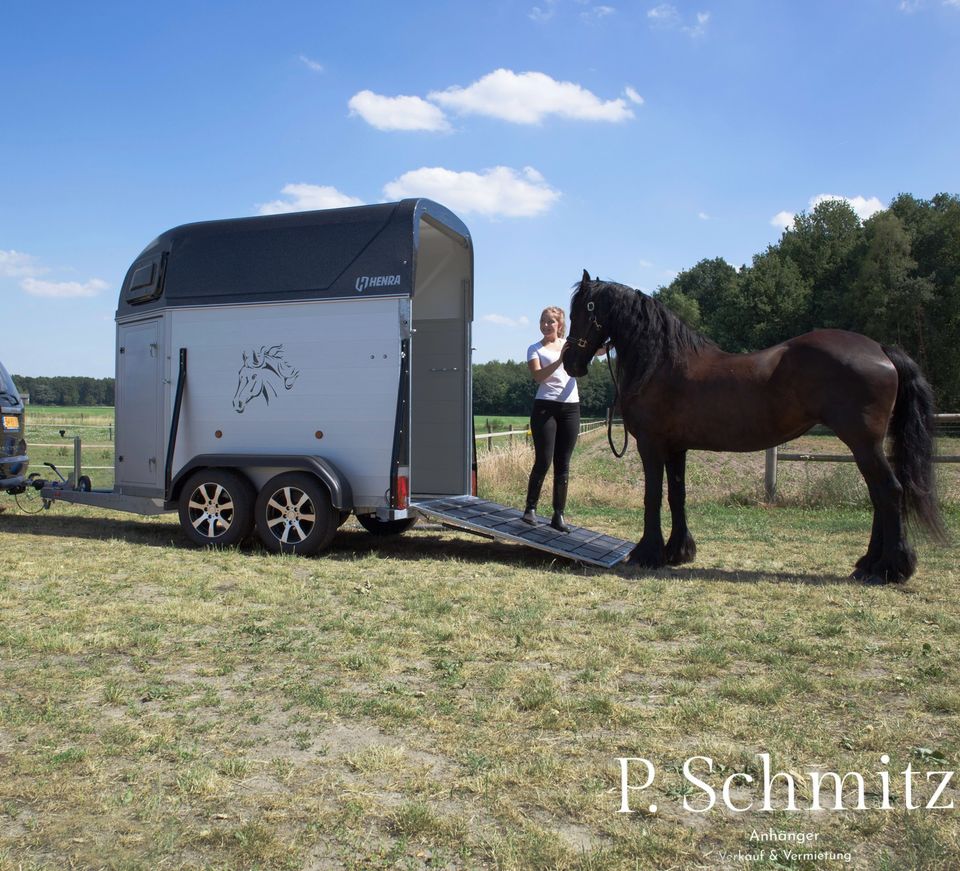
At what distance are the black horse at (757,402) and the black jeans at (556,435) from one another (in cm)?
49

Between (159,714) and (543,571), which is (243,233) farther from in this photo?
(159,714)

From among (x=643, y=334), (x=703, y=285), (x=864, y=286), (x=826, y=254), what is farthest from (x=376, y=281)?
(x=703, y=285)

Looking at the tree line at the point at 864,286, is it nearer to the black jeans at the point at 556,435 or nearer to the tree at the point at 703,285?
the tree at the point at 703,285

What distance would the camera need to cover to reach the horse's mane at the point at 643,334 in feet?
22.2

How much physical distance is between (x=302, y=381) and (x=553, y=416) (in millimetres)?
2302

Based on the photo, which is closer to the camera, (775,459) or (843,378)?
(843,378)

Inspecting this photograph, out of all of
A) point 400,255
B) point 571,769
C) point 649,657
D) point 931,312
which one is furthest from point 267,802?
point 931,312

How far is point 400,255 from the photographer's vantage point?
7.09 metres

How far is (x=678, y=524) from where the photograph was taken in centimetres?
707

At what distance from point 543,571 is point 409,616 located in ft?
6.25

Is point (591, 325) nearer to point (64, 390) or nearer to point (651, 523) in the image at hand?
point (651, 523)

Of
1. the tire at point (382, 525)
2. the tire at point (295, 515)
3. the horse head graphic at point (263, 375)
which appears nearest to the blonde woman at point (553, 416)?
the tire at point (295, 515)

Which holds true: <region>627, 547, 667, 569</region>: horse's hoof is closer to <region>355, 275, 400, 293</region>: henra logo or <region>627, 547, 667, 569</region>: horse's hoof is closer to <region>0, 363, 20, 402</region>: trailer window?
<region>355, 275, 400, 293</region>: henra logo

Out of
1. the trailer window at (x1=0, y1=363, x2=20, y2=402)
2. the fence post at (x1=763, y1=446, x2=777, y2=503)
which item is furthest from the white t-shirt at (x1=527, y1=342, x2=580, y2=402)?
the trailer window at (x1=0, y1=363, x2=20, y2=402)
